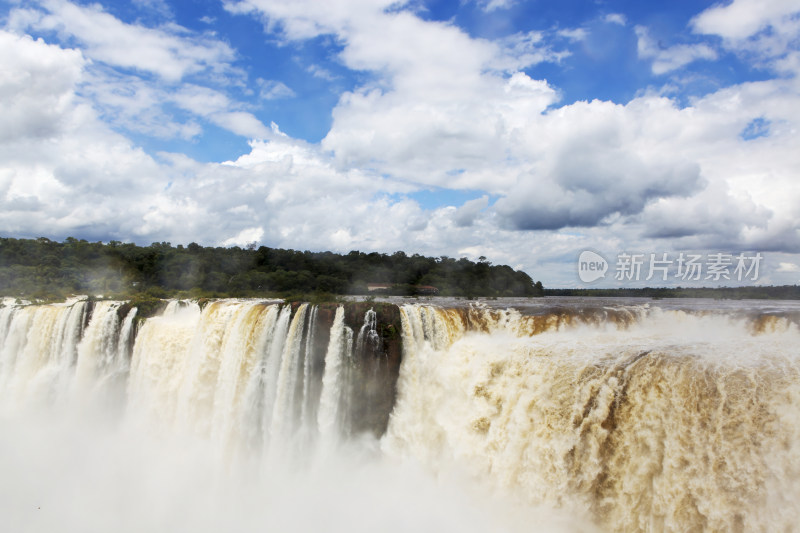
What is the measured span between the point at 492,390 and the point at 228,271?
34905 millimetres

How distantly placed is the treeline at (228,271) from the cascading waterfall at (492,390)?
49.9 ft

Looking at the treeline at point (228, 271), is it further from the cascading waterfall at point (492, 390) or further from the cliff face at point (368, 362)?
the cliff face at point (368, 362)

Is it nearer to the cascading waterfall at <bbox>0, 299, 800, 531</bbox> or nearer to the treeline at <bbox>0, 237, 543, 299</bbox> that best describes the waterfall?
the cascading waterfall at <bbox>0, 299, 800, 531</bbox>

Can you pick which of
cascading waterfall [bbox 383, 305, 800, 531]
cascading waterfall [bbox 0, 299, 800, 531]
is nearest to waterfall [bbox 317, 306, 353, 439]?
cascading waterfall [bbox 0, 299, 800, 531]

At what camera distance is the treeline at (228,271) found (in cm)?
3519

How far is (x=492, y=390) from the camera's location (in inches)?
401

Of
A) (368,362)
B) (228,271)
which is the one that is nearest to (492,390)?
(368,362)

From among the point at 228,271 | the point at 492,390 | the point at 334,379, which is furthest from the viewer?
the point at 228,271

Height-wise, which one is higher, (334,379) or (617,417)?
(617,417)

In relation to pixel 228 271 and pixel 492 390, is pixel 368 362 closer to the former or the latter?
pixel 492 390

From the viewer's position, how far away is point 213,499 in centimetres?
1112

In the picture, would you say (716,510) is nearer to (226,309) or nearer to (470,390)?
(470,390)

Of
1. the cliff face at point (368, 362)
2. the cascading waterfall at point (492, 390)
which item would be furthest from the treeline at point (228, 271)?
the cliff face at point (368, 362)

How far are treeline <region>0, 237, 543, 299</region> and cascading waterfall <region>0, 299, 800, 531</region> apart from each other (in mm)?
15212
